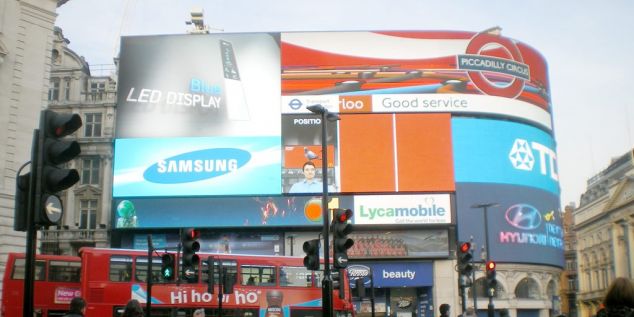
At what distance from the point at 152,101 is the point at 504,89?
83.6 ft

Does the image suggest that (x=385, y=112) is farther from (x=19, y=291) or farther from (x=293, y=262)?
(x=19, y=291)

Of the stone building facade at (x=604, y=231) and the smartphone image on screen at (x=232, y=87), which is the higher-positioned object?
the smartphone image on screen at (x=232, y=87)

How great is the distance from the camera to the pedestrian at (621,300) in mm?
6070

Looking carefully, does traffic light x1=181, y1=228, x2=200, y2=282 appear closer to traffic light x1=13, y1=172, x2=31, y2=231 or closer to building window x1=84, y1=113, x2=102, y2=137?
traffic light x1=13, y1=172, x2=31, y2=231

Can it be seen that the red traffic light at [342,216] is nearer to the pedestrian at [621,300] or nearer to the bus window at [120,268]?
the bus window at [120,268]

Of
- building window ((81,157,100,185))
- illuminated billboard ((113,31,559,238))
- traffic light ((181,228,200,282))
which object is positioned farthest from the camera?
building window ((81,157,100,185))

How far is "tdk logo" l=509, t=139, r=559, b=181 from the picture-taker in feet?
180

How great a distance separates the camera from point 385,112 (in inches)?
2077

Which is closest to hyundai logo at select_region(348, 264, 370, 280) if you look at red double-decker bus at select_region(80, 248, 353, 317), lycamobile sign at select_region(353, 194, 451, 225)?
lycamobile sign at select_region(353, 194, 451, 225)

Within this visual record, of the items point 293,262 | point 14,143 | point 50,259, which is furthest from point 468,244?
point 14,143

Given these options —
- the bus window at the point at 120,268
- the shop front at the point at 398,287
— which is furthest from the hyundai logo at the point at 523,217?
the bus window at the point at 120,268

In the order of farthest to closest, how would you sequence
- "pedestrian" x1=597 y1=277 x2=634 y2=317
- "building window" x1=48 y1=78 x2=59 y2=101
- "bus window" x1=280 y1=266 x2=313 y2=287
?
"building window" x1=48 y1=78 x2=59 y2=101
"bus window" x1=280 y1=266 x2=313 y2=287
"pedestrian" x1=597 y1=277 x2=634 y2=317

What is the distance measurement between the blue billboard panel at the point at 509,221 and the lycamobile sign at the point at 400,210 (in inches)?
67.9

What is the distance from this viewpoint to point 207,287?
27.9 metres
